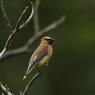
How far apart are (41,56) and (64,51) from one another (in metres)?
16.1

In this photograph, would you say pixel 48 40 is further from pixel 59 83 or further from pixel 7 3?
pixel 59 83

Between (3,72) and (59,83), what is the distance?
224 cm

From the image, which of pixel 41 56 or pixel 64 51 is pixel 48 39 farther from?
pixel 64 51

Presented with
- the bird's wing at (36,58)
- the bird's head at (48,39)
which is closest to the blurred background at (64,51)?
the bird's head at (48,39)

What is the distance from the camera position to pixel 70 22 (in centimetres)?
2734

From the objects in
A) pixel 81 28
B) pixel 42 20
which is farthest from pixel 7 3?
pixel 81 28

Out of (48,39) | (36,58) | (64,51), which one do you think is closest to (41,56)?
(36,58)

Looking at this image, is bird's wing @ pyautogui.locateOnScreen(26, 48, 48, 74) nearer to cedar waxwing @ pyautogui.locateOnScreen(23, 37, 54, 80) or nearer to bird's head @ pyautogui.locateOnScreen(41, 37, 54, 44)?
cedar waxwing @ pyautogui.locateOnScreen(23, 37, 54, 80)

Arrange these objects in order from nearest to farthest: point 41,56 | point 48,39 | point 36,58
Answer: point 36,58, point 41,56, point 48,39

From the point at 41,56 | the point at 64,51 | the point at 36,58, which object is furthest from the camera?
the point at 64,51

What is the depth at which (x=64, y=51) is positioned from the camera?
26125 mm

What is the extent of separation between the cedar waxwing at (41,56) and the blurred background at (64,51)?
13643 mm

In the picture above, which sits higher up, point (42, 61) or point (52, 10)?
point (42, 61)

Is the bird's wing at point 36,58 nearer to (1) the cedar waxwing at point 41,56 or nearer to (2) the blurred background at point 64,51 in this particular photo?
(1) the cedar waxwing at point 41,56
